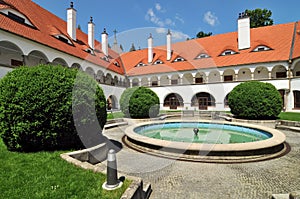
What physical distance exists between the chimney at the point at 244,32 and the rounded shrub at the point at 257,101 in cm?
1541

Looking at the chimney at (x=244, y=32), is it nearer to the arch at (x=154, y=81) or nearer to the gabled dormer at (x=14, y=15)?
the arch at (x=154, y=81)

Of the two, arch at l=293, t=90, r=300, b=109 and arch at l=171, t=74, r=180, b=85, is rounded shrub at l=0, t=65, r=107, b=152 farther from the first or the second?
arch at l=293, t=90, r=300, b=109

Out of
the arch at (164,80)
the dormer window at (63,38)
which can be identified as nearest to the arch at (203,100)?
the arch at (164,80)

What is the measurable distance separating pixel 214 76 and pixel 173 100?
802 centimetres

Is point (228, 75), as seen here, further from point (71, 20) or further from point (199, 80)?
point (71, 20)

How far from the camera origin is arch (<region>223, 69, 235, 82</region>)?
26.8 metres

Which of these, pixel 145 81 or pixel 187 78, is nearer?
pixel 187 78

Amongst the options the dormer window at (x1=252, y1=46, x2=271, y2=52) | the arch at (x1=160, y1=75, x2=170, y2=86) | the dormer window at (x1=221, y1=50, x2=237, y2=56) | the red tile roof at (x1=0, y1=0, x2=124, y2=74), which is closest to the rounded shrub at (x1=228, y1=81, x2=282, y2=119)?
the dormer window at (x1=252, y1=46, x2=271, y2=52)

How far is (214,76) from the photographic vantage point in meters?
27.8

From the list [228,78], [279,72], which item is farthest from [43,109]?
[279,72]

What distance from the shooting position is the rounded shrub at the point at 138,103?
15484 millimetres

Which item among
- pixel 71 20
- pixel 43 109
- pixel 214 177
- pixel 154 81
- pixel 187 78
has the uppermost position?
pixel 71 20

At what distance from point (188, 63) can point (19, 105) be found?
26804 millimetres

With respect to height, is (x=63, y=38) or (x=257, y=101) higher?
(x=63, y=38)
